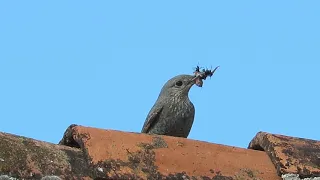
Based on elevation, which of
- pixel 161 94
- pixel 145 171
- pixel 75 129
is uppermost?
pixel 161 94

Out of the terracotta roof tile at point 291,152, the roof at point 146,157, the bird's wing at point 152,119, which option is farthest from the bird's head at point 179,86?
the roof at point 146,157

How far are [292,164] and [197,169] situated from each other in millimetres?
548

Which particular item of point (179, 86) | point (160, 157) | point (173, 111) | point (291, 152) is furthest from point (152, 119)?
point (160, 157)

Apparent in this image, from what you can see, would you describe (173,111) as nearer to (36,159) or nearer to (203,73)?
(203,73)

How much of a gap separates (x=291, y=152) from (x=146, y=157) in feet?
2.79

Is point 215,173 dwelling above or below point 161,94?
below

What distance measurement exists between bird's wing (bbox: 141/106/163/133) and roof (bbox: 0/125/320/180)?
1976mm

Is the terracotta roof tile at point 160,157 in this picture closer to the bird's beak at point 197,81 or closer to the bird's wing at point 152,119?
the bird's wing at point 152,119

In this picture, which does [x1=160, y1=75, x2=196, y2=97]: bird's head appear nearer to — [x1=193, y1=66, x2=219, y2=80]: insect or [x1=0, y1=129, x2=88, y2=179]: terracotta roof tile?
[x1=193, y1=66, x2=219, y2=80]: insect

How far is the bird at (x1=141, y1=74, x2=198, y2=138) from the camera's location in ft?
19.8

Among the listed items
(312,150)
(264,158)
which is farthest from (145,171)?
(312,150)

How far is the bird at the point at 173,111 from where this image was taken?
6.05 m

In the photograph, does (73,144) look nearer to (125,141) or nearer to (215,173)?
(125,141)

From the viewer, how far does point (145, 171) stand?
11.5ft
